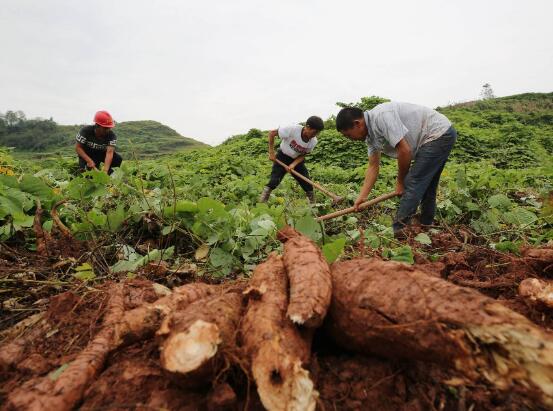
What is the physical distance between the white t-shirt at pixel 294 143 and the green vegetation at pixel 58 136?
2555 cm

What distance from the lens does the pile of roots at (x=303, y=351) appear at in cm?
83

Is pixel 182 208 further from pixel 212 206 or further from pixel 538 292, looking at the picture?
pixel 538 292

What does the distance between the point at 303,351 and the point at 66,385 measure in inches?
26.1

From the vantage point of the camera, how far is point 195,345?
0.90m

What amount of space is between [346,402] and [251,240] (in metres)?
1.41

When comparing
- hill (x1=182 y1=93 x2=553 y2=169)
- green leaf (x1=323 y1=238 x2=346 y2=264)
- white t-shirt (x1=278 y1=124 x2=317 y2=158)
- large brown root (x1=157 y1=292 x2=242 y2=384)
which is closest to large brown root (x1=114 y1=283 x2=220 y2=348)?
large brown root (x1=157 y1=292 x2=242 y2=384)

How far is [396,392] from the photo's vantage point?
39.5 inches

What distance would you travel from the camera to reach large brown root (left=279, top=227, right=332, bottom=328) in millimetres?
995

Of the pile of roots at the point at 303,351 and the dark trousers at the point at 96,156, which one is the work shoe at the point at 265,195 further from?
the pile of roots at the point at 303,351

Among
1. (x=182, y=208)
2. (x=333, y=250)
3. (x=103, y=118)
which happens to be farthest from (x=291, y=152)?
(x=333, y=250)

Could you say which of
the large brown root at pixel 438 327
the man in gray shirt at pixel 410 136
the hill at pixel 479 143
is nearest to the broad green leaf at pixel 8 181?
the large brown root at pixel 438 327

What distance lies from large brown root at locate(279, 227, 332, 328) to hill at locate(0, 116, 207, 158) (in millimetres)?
30323

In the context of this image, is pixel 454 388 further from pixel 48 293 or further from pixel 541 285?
pixel 48 293

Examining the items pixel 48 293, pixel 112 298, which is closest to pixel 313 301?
pixel 112 298
